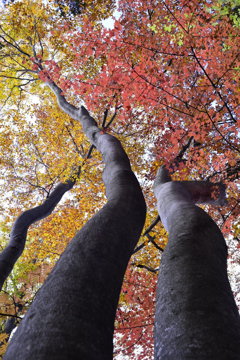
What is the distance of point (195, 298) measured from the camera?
1.56 meters

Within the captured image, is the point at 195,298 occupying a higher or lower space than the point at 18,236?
lower

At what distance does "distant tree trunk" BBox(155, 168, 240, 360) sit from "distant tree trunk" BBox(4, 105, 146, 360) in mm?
336

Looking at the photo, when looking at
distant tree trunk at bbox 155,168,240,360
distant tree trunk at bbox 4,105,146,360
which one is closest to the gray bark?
distant tree trunk at bbox 4,105,146,360

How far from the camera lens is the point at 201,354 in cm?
124

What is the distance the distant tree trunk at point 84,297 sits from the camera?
1.19 m

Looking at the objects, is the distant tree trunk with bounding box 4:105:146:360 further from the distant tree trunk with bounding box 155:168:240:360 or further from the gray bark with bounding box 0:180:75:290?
the gray bark with bounding box 0:180:75:290

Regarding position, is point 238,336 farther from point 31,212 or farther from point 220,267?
point 31,212

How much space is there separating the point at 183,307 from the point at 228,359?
364mm

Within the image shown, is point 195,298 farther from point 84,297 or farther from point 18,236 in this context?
point 18,236

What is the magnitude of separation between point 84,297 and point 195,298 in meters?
0.72

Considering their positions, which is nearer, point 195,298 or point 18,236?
point 195,298

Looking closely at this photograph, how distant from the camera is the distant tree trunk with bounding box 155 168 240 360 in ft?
4.26

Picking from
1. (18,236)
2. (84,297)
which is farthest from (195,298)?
(18,236)

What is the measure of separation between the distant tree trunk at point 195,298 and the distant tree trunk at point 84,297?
1.10 feet
